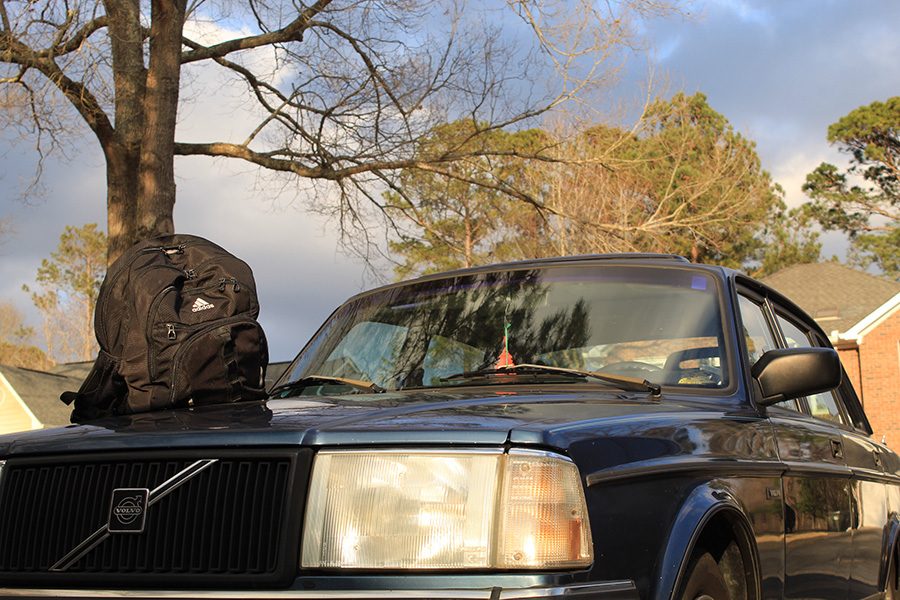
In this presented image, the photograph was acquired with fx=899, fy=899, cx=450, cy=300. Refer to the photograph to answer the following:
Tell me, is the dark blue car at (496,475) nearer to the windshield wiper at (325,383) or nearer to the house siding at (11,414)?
the windshield wiper at (325,383)

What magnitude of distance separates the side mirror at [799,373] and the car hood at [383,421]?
22 cm

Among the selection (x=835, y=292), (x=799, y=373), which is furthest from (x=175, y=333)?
(x=835, y=292)

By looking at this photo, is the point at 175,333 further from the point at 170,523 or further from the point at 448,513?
the point at 448,513

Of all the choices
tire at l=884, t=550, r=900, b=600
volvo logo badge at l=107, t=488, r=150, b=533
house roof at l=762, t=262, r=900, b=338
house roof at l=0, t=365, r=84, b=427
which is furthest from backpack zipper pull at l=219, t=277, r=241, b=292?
house roof at l=762, t=262, r=900, b=338

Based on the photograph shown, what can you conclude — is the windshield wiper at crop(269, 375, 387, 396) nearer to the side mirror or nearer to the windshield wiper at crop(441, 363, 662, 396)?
the windshield wiper at crop(441, 363, 662, 396)

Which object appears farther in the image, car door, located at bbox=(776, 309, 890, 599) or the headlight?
car door, located at bbox=(776, 309, 890, 599)

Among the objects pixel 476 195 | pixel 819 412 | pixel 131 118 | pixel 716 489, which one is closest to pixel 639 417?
pixel 716 489

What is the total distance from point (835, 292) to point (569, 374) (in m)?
33.9

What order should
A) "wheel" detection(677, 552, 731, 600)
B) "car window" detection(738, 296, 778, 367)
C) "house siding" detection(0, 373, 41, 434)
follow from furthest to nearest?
"house siding" detection(0, 373, 41, 434) → "car window" detection(738, 296, 778, 367) → "wheel" detection(677, 552, 731, 600)

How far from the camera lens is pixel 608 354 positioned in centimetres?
307

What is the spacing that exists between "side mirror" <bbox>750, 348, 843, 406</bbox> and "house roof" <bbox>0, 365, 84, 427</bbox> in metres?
20.3

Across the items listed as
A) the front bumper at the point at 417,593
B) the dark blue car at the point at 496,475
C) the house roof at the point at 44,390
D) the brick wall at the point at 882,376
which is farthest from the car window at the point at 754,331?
the brick wall at the point at 882,376

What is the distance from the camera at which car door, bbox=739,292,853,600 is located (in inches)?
117

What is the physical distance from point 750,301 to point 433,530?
7.13 feet
